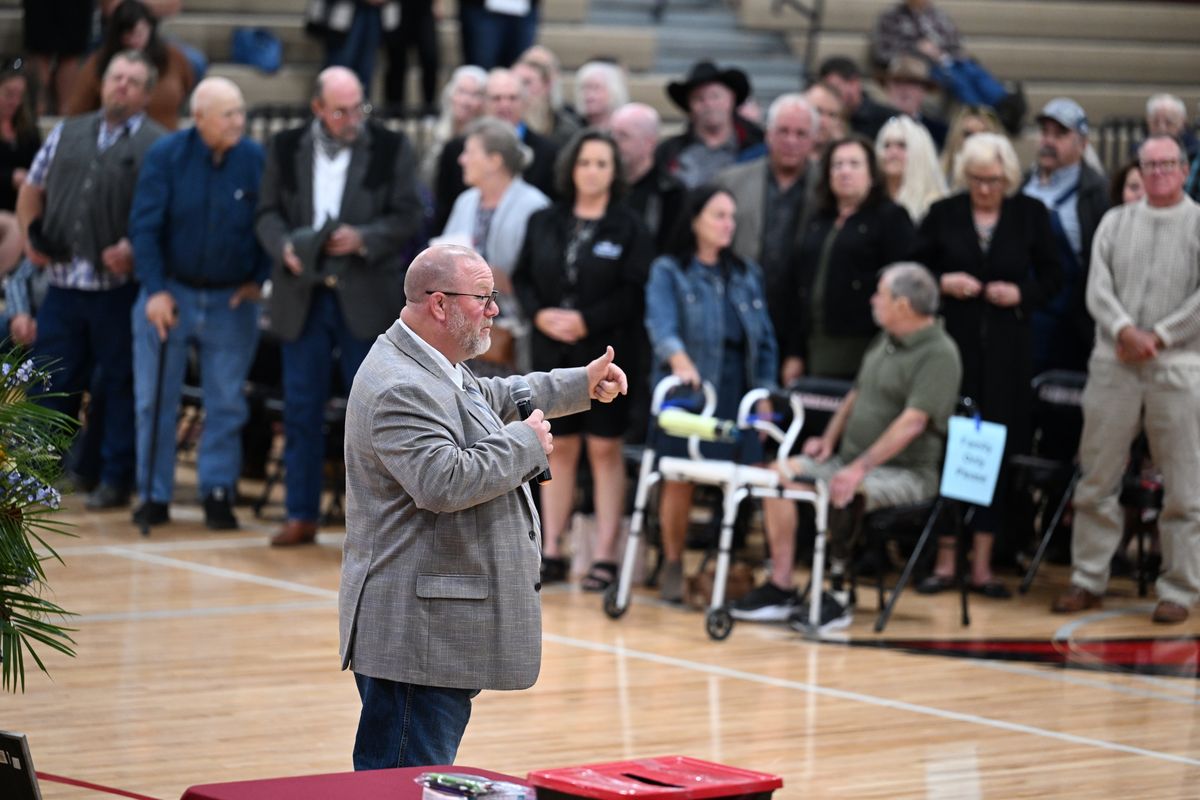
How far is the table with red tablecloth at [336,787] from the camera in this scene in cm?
342

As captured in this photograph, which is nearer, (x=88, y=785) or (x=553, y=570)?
(x=88, y=785)

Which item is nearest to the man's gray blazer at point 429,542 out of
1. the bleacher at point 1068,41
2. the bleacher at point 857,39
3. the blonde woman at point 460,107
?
the blonde woman at point 460,107

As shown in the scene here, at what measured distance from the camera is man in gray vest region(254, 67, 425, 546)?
8.43 m

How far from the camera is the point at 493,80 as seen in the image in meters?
9.25

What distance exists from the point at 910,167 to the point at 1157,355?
2.06 metres

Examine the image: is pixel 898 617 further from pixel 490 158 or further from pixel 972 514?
pixel 490 158

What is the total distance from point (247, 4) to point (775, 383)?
625 centimetres

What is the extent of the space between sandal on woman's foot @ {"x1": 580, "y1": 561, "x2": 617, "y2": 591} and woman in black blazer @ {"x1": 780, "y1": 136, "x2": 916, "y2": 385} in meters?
1.31

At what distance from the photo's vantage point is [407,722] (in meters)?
3.91

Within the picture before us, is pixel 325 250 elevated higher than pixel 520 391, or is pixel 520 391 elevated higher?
pixel 325 250

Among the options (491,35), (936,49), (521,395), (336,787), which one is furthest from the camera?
(936,49)

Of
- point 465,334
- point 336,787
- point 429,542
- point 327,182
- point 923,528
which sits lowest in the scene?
point 923,528

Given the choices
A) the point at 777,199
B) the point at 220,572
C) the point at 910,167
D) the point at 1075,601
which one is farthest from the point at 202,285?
the point at 1075,601

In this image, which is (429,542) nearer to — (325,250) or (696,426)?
(696,426)
